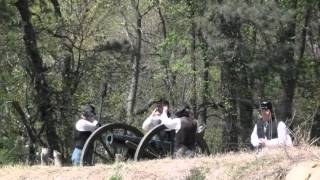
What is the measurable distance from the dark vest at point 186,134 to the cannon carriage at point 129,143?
0.45m

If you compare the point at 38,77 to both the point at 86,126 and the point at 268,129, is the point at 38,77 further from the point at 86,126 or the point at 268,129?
the point at 268,129

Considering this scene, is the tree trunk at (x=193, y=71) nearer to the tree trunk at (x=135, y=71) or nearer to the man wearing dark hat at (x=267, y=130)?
Answer: the tree trunk at (x=135, y=71)

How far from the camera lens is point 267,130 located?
1147cm

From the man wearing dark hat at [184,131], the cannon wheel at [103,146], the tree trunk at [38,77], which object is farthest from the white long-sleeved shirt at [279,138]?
the tree trunk at [38,77]

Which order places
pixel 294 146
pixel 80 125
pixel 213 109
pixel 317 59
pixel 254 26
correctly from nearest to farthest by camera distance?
1. pixel 294 146
2. pixel 80 125
3. pixel 254 26
4. pixel 317 59
5. pixel 213 109

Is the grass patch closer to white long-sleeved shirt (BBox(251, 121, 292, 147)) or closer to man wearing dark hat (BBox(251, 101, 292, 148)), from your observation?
white long-sleeved shirt (BBox(251, 121, 292, 147))

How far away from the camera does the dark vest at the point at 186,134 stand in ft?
42.1

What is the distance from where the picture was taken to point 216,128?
33156mm

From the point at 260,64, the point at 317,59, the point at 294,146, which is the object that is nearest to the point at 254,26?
the point at 260,64

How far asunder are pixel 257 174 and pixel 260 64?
14.4m

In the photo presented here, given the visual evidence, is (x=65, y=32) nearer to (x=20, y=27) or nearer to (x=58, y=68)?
(x=58, y=68)

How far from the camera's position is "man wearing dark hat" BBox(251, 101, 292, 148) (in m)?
11.2

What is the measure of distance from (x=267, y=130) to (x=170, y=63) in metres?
18.8

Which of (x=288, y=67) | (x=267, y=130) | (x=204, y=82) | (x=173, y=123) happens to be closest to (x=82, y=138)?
(x=173, y=123)
